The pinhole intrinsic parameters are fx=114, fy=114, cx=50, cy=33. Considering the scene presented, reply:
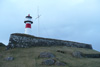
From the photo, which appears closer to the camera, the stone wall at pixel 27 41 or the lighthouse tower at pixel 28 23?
the stone wall at pixel 27 41

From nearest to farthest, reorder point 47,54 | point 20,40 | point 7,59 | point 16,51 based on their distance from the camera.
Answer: point 7,59, point 47,54, point 16,51, point 20,40

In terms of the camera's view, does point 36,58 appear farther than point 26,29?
No

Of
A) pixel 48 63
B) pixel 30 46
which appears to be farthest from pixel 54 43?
pixel 48 63

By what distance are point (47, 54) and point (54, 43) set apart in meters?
9.97

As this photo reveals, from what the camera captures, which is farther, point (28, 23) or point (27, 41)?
point (28, 23)

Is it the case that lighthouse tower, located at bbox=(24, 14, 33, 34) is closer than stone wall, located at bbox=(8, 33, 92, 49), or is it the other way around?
stone wall, located at bbox=(8, 33, 92, 49)

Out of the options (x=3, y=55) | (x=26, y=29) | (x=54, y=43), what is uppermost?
(x=26, y=29)

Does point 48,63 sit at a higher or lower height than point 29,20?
lower

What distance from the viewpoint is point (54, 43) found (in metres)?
29.5

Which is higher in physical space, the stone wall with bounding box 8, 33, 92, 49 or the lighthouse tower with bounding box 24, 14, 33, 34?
the lighthouse tower with bounding box 24, 14, 33, 34

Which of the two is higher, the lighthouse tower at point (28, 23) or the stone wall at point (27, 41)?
the lighthouse tower at point (28, 23)

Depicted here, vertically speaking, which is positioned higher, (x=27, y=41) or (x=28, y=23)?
(x=28, y=23)

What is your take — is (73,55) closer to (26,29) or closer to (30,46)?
(30,46)

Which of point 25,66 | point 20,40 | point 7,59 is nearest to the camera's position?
point 25,66
